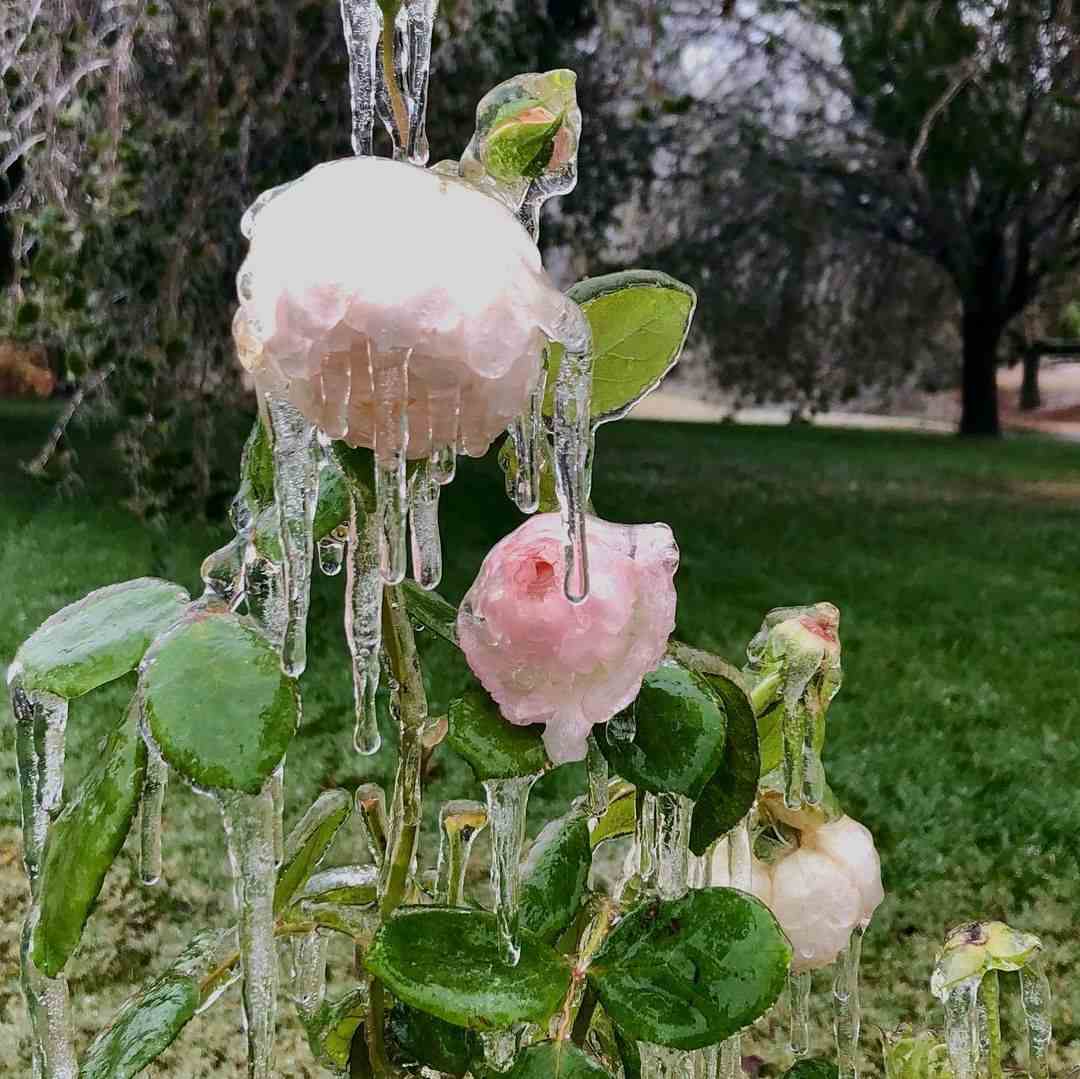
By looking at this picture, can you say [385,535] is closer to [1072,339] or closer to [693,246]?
[693,246]

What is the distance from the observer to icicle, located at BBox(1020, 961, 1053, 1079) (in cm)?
48

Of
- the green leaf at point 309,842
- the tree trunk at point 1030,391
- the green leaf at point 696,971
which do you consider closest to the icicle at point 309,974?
the green leaf at point 309,842

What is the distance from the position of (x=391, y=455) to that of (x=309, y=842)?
0.21 metres

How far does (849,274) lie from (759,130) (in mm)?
1560

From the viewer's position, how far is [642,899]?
15.4 inches

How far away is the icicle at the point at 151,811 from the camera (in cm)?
31

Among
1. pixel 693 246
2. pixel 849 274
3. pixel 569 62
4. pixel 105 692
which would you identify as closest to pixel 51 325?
pixel 105 692

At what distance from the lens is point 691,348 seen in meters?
5.80

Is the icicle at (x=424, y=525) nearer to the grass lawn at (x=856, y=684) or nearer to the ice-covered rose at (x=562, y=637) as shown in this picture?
the ice-covered rose at (x=562, y=637)

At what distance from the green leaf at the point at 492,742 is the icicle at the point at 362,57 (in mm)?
164

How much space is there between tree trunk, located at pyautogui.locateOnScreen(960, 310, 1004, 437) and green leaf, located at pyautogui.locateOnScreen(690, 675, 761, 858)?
7110mm

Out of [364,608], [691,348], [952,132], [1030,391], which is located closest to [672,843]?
[364,608]

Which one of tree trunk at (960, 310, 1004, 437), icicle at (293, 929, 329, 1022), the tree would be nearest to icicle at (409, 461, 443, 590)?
icicle at (293, 929, 329, 1022)

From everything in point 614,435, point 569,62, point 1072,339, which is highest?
point 569,62
